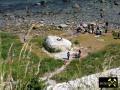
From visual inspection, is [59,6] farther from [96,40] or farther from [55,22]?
[96,40]

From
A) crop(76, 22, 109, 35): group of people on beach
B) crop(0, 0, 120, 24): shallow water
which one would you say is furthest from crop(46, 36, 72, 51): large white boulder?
crop(0, 0, 120, 24): shallow water

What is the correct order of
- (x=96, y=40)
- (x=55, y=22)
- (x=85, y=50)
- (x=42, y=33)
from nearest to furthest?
1. (x=85, y=50)
2. (x=96, y=40)
3. (x=42, y=33)
4. (x=55, y=22)

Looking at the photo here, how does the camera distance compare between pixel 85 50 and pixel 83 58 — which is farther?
pixel 85 50

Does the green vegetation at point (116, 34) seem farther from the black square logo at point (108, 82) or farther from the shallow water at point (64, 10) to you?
the black square logo at point (108, 82)

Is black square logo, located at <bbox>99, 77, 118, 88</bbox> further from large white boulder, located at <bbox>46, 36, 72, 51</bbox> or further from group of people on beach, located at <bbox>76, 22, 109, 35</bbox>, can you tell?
group of people on beach, located at <bbox>76, 22, 109, 35</bbox>

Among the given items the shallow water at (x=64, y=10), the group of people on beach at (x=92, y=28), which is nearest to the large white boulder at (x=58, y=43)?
the group of people on beach at (x=92, y=28)

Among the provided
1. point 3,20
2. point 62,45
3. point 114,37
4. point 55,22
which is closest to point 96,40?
point 114,37

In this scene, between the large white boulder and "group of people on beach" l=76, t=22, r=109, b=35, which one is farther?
"group of people on beach" l=76, t=22, r=109, b=35

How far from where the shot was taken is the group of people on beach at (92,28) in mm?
43419

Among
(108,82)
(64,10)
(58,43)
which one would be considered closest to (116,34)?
(58,43)

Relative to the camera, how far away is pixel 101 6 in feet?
180

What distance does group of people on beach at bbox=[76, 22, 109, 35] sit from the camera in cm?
4342

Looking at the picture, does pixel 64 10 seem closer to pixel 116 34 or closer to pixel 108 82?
pixel 116 34

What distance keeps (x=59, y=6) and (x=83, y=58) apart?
22518 mm
